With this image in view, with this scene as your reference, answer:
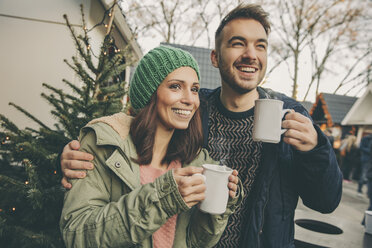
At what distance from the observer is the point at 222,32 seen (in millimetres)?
1943

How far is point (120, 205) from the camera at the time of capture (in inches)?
41.9

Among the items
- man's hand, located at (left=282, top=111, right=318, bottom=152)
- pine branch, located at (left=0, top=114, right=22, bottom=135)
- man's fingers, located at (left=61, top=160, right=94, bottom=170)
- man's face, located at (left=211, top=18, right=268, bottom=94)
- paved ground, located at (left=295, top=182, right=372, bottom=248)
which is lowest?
paved ground, located at (left=295, top=182, right=372, bottom=248)

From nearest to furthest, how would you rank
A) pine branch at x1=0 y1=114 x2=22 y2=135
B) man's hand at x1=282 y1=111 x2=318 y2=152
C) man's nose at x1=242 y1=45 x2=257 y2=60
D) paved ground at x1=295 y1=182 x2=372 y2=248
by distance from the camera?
man's hand at x1=282 y1=111 x2=318 y2=152 → man's nose at x1=242 y1=45 x2=257 y2=60 → paved ground at x1=295 y1=182 x2=372 y2=248 → pine branch at x1=0 y1=114 x2=22 y2=135

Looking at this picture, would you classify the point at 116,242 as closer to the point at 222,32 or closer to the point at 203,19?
the point at 222,32

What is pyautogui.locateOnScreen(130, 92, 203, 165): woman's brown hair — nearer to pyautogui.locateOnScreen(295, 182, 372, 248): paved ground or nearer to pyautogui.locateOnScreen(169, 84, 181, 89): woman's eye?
pyautogui.locateOnScreen(169, 84, 181, 89): woman's eye

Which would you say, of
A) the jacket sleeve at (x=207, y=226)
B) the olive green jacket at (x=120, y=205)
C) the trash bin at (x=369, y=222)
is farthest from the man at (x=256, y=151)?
the trash bin at (x=369, y=222)

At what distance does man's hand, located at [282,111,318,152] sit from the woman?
0.41 metres

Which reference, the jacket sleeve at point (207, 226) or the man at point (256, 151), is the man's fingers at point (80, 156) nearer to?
the man at point (256, 151)

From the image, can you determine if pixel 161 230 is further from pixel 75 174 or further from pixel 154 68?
pixel 154 68

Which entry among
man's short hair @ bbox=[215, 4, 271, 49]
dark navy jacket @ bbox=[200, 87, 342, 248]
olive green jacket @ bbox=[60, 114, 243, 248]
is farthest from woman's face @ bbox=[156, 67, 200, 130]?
man's short hair @ bbox=[215, 4, 271, 49]

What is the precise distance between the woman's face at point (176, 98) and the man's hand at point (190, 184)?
1.45ft

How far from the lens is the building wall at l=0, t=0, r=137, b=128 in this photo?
4.47 m

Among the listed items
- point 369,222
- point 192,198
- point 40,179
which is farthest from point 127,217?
point 369,222

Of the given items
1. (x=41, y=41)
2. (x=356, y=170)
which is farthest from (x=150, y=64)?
(x=356, y=170)
